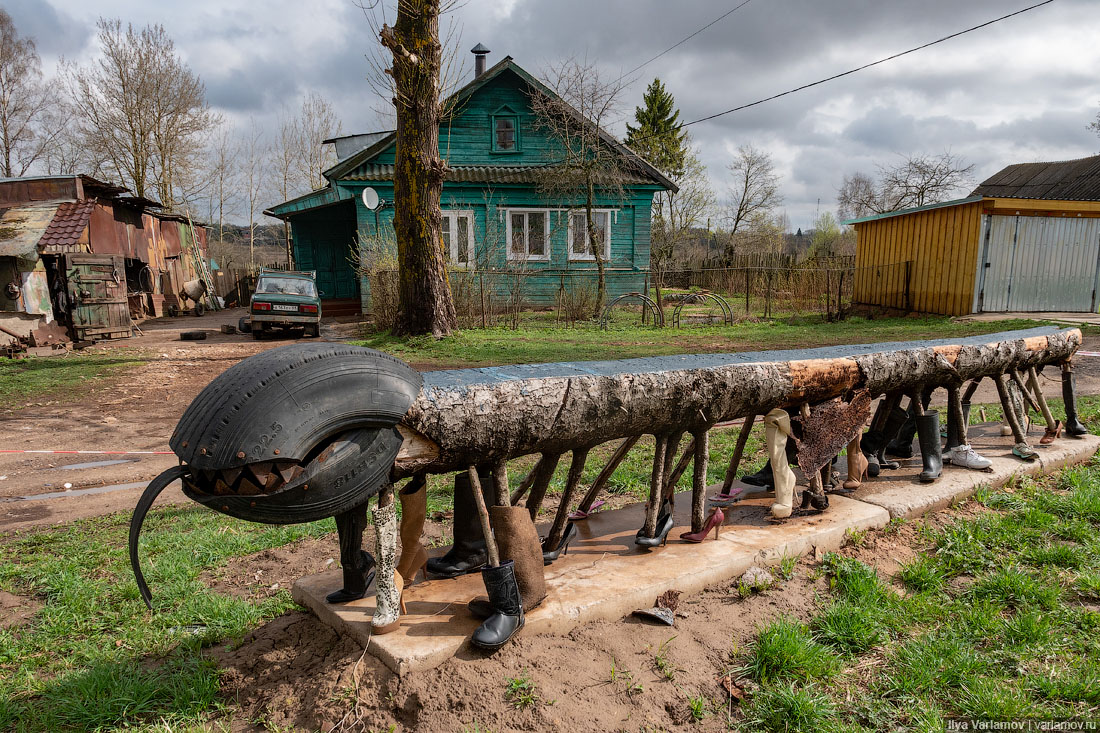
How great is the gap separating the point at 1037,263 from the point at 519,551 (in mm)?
17516

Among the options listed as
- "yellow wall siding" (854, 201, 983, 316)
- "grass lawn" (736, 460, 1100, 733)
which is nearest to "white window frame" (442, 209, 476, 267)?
"yellow wall siding" (854, 201, 983, 316)

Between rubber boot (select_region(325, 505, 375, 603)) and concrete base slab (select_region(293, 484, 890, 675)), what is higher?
rubber boot (select_region(325, 505, 375, 603))

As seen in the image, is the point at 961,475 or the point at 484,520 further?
the point at 961,475

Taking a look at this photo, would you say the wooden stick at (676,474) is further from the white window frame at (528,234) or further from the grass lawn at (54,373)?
the white window frame at (528,234)

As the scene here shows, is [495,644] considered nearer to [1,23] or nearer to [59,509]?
[59,509]

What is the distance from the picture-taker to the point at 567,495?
9.55 ft

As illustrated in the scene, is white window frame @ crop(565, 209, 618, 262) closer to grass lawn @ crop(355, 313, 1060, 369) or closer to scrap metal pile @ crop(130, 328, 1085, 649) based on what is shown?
grass lawn @ crop(355, 313, 1060, 369)

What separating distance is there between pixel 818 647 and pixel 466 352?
28.8ft

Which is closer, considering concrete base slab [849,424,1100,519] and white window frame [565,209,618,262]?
concrete base slab [849,424,1100,519]

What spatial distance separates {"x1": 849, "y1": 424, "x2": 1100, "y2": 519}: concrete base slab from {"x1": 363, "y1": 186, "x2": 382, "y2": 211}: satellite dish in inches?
612

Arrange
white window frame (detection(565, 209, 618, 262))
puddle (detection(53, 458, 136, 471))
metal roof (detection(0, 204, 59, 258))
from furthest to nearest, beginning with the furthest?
white window frame (detection(565, 209, 618, 262)) → metal roof (detection(0, 204, 59, 258)) → puddle (detection(53, 458, 136, 471))

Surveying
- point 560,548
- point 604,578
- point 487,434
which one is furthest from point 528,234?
point 487,434

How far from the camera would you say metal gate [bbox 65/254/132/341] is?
13.4 m

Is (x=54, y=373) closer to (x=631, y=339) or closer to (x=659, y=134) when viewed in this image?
(x=631, y=339)
